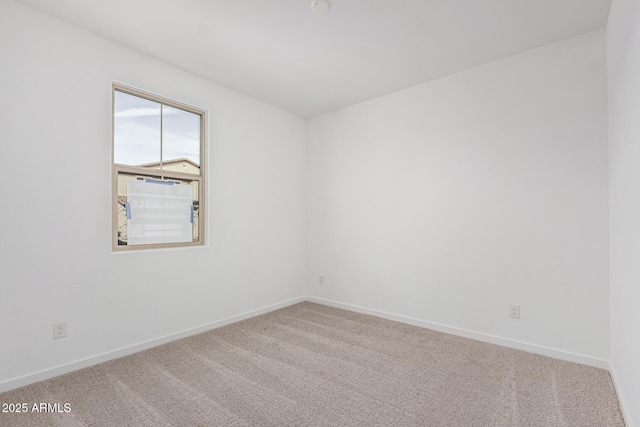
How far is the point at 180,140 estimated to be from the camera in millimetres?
3367

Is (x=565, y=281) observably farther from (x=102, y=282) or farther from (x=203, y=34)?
(x=102, y=282)

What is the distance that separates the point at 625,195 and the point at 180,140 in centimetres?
365

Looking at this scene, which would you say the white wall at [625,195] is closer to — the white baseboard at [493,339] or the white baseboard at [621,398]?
the white baseboard at [621,398]

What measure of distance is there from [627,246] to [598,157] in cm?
108

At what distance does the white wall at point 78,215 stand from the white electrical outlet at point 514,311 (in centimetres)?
289

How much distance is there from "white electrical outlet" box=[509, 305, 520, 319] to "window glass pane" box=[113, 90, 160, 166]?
12.0 feet

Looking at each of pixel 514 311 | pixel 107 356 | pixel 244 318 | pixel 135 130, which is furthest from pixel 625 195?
pixel 107 356

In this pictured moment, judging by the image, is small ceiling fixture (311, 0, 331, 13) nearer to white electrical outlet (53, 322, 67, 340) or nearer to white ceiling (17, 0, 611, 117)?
white ceiling (17, 0, 611, 117)

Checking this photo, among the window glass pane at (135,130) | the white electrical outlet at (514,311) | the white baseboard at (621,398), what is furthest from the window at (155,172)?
the white baseboard at (621,398)

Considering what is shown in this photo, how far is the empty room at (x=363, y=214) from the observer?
2.13 metres

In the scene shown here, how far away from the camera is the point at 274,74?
133 inches

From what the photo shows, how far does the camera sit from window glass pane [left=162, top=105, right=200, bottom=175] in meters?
3.24

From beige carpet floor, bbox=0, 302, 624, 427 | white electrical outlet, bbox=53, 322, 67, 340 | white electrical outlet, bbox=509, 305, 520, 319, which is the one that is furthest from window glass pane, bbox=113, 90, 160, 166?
white electrical outlet, bbox=509, 305, 520, 319

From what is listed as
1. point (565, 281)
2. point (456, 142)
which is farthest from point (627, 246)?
point (456, 142)
